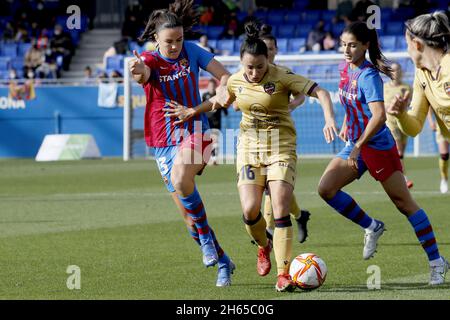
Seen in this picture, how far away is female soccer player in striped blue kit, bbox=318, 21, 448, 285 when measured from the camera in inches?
332

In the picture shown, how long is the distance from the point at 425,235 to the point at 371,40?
171 centimetres

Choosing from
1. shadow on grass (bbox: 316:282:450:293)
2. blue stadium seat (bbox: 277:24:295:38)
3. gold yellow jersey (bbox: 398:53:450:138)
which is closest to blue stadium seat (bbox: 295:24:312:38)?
blue stadium seat (bbox: 277:24:295:38)

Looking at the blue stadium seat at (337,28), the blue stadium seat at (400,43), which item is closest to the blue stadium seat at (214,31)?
the blue stadium seat at (337,28)

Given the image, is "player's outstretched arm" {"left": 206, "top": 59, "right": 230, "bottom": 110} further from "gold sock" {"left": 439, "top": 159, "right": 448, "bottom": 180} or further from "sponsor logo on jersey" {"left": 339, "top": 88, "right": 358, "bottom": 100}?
"gold sock" {"left": 439, "top": 159, "right": 448, "bottom": 180}

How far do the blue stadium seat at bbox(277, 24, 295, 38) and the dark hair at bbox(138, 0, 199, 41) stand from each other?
71.7 feet

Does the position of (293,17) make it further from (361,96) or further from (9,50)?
(361,96)

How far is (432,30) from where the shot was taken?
7.18m

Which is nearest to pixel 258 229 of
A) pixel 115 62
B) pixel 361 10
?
pixel 361 10

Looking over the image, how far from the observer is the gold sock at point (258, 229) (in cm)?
845

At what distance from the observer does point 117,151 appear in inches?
1136
